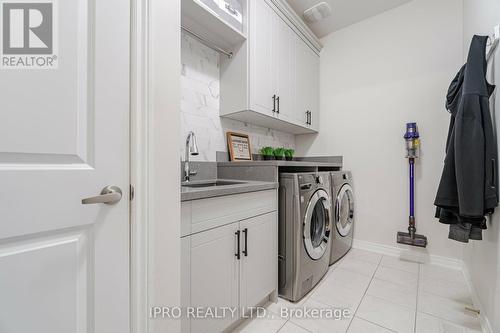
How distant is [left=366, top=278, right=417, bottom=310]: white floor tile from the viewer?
1.49m

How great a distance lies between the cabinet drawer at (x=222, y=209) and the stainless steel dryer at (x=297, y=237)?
13cm

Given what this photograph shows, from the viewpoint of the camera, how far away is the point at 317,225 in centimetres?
179

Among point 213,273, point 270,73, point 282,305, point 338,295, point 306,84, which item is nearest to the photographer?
point 213,273

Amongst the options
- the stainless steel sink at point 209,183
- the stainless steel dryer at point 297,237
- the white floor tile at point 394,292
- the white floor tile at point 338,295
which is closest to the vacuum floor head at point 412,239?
the white floor tile at point 394,292

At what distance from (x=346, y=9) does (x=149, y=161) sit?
268 centimetres

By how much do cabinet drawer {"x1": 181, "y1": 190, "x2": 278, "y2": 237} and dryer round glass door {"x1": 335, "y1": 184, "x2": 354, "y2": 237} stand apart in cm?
98

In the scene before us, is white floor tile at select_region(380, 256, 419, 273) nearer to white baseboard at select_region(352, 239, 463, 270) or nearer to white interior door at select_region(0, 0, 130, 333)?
white baseboard at select_region(352, 239, 463, 270)

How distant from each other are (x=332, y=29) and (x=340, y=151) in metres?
1.53

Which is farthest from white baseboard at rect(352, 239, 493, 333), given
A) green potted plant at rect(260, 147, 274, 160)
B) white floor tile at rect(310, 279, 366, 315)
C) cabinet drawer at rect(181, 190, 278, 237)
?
cabinet drawer at rect(181, 190, 278, 237)

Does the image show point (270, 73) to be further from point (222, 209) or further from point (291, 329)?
point (291, 329)

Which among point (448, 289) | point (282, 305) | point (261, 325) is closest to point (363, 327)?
point (282, 305)

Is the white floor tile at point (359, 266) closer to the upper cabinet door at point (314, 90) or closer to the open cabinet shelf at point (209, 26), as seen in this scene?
the upper cabinet door at point (314, 90)

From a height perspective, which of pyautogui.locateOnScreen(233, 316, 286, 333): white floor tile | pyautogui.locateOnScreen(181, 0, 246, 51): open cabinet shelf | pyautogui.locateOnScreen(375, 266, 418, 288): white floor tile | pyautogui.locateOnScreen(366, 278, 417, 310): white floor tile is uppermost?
pyautogui.locateOnScreen(181, 0, 246, 51): open cabinet shelf

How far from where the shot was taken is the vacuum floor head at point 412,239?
2.07 meters
